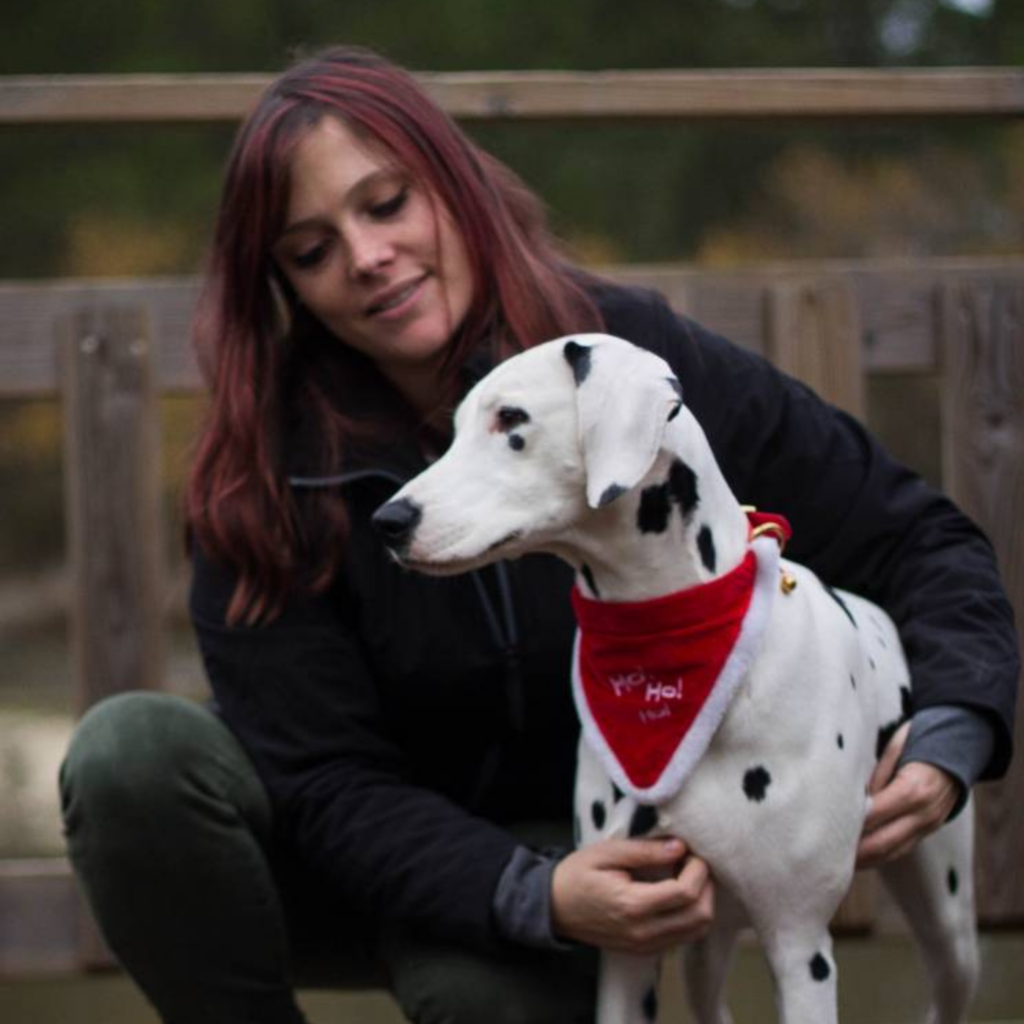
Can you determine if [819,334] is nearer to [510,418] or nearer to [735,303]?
[735,303]

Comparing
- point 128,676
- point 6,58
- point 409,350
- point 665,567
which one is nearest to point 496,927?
point 665,567

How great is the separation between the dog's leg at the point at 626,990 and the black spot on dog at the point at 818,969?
232 millimetres

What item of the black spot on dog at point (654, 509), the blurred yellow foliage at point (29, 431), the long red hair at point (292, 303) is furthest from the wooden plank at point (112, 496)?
the blurred yellow foliage at point (29, 431)

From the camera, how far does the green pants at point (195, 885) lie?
2730 millimetres

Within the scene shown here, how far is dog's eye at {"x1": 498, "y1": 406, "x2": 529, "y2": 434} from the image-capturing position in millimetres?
2225

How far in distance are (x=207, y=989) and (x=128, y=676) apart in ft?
2.58

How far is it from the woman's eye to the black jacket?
1.16ft

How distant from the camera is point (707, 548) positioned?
7.67ft

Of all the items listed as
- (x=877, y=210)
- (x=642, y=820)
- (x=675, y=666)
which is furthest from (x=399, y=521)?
(x=877, y=210)

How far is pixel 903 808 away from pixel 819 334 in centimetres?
125

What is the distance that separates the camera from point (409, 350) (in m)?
2.75

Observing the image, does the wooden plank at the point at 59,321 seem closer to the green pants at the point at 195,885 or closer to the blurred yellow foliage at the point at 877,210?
the green pants at the point at 195,885

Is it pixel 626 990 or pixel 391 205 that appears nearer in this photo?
pixel 626 990

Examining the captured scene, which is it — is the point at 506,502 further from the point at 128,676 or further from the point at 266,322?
the point at 128,676
